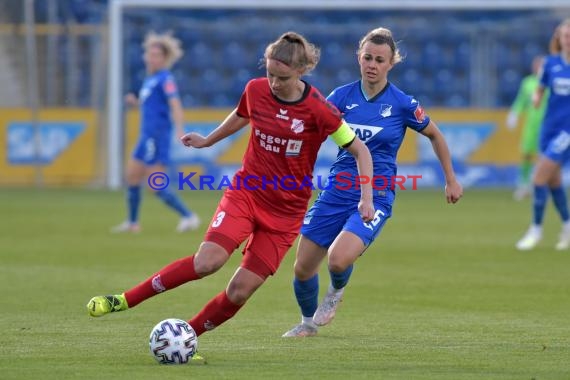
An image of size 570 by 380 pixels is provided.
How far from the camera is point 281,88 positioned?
6.98 m

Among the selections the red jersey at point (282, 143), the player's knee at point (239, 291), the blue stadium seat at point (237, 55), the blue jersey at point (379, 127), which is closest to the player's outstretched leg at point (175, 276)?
the player's knee at point (239, 291)

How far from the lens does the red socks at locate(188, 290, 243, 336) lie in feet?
22.9

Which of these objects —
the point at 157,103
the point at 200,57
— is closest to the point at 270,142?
the point at 157,103

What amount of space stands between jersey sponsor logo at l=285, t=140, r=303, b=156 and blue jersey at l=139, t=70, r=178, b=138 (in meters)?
8.43

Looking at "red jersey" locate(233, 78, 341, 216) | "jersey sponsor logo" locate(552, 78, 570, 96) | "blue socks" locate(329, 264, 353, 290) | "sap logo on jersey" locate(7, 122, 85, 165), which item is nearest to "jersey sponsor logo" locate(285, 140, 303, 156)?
"red jersey" locate(233, 78, 341, 216)

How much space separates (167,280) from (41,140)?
1714cm

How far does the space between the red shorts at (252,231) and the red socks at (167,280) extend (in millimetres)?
218

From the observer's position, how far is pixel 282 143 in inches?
280

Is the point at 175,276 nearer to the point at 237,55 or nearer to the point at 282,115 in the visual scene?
the point at 282,115

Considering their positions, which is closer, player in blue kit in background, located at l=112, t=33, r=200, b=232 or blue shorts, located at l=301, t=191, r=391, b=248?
blue shorts, located at l=301, t=191, r=391, b=248

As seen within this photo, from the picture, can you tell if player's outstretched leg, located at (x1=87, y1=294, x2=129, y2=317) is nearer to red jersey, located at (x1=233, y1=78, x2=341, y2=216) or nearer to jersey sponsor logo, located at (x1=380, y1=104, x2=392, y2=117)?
red jersey, located at (x1=233, y1=78, x2=341, y2=216)

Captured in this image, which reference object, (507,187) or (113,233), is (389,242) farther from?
(507,187)

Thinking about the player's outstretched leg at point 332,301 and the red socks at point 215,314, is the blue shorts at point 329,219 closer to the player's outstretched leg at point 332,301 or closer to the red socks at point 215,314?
the player's outstretched leg at point 332,301

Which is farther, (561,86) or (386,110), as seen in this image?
(561,86)
